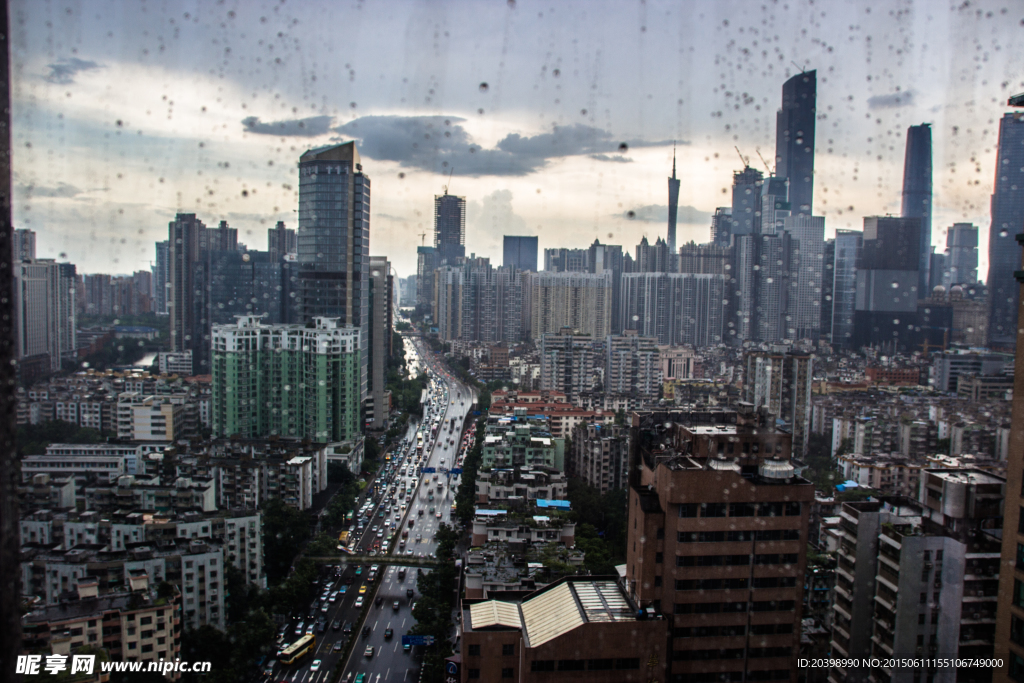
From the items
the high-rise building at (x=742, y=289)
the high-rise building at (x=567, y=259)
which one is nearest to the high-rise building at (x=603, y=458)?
the high-rise building at (x=742, y=289)

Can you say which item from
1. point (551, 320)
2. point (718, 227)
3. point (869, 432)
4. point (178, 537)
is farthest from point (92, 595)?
point (718, 227)

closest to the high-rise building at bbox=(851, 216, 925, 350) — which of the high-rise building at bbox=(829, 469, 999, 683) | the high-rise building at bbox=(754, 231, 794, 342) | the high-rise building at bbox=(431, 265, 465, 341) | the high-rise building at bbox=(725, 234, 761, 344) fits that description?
the high-rise building at bbox=(754, 231, 794, 342)

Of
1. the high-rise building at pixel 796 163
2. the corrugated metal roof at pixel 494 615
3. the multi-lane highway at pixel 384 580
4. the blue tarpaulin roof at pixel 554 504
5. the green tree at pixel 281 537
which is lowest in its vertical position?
the multi-lane highway at pixel 384 580

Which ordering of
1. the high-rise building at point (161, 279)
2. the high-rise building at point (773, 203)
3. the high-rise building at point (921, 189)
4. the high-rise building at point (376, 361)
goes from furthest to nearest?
the high-rise building at point (773, 203), the high-rise building at point (161, 279), the high-rise building at point (376, 361), the high-rise building at point (921, 189)

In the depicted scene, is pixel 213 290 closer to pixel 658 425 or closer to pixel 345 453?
pixel 345 453

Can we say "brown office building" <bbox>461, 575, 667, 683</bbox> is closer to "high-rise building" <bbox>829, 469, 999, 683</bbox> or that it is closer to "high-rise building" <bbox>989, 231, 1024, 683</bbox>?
"high-rise building" <bbox>989, 231, 1024, 683</bbox>

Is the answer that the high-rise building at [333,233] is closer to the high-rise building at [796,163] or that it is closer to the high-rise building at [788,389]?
the high-rise building at [788,389]
